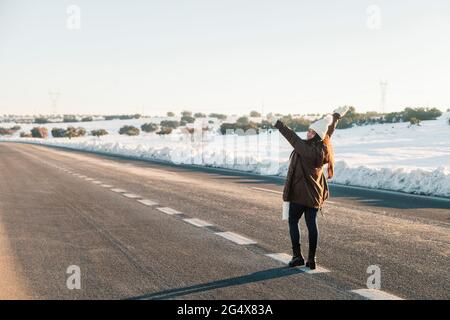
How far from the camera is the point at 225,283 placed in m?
6.14

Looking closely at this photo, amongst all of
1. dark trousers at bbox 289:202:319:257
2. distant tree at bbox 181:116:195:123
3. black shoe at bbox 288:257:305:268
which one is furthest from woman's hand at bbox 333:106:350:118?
distant tree at bbox 181:116:195:123

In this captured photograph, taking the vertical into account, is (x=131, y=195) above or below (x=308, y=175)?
below

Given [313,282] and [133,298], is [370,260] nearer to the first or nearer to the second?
[313,282]

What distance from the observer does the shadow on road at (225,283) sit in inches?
223

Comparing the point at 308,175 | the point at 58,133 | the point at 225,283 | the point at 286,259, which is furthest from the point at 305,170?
the point at 58,133

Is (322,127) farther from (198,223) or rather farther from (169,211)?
(169,211)

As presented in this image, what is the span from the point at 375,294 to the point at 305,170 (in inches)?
69.4

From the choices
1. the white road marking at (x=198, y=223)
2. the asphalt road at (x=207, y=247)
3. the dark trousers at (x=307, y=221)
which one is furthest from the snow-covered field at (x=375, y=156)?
the dark trousers at (x=307, y=221)

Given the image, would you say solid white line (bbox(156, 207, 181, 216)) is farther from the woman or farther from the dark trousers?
the woman

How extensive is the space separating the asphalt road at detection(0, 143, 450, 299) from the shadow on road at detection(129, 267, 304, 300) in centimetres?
1

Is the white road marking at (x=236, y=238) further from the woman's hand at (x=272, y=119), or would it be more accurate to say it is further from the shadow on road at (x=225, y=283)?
the woman's hand at (x=272, y=119)

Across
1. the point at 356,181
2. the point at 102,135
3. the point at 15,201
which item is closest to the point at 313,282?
the point at 15,201

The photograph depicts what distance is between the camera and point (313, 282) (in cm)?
620

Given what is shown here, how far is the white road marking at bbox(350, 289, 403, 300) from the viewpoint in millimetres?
5615
